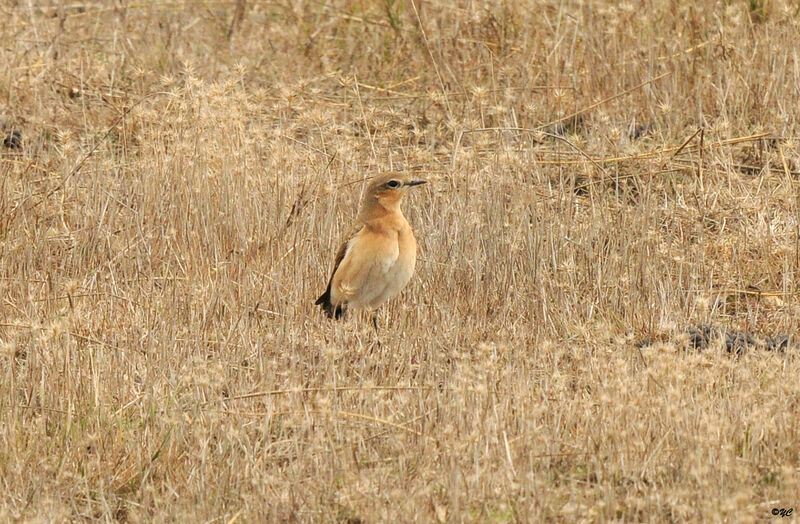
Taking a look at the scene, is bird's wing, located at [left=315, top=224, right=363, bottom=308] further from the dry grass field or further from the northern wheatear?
the dry grass field

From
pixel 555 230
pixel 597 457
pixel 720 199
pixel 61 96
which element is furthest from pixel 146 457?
pixel 61 96

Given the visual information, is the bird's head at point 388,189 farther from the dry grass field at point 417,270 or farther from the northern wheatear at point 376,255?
the dry grass field at point 417,270

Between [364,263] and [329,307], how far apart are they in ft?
1.46

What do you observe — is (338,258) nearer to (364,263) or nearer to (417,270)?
(364,263)

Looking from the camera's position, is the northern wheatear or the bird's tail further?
the bird's tail

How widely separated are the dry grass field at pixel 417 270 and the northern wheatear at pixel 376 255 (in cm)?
19

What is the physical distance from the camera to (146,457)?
5.11m

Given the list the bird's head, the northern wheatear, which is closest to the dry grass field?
the northern wheatear

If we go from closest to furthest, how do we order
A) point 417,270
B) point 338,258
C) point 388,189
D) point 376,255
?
1. point 376,255
2. point 388,189
3. point 338,258
4. point 417,270

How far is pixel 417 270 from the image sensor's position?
732 centimetres

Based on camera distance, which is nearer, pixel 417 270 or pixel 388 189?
pixel 388 189

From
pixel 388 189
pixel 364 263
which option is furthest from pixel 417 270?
pixel 364 263

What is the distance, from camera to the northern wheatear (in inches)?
255

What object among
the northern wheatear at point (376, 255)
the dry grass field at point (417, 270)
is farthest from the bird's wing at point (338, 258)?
the dry grass field at point (417, 270)
